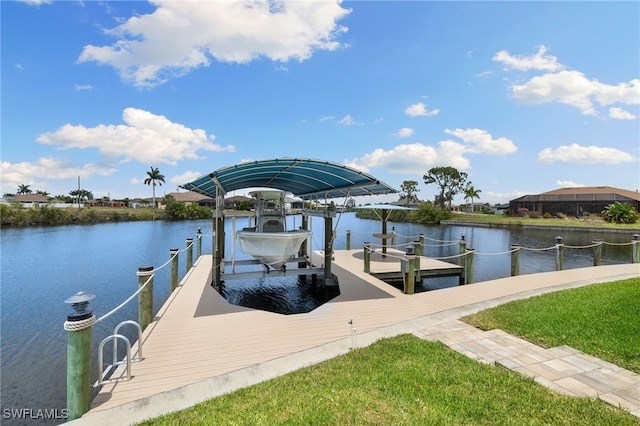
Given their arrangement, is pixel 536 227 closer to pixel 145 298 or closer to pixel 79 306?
pixel 145 298

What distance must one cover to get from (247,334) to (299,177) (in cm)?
589

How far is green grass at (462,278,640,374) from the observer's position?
181 inches

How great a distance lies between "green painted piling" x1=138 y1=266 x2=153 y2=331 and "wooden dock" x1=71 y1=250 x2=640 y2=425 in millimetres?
219

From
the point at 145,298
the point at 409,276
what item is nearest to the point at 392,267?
the point at 409,276

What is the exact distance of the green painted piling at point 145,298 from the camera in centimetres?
585

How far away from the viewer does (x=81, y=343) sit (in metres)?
3.38

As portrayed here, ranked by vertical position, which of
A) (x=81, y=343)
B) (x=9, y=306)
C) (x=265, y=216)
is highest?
(x=265, y=216)

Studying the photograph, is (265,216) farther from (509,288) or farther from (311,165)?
(509,288)

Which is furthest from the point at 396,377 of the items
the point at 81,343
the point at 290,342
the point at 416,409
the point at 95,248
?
the point at 95,248

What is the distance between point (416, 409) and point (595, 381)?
8.00 feet

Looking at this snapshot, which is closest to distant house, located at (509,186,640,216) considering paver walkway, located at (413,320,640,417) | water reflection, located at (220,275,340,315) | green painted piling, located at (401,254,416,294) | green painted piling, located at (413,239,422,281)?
green painted piling, located at (413,239,422,281)

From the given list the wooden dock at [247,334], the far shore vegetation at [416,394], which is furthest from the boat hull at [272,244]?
the far shore vegetation at [416,394]

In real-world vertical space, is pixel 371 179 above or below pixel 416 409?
above
